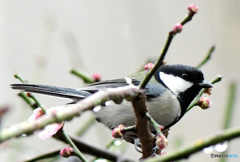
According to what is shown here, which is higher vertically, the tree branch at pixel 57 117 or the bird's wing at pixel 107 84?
the tree branch at pixel 57 117

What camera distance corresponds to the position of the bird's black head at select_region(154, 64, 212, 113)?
1.37 m

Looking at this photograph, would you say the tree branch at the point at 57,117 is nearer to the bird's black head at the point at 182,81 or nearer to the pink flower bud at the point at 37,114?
the pink flower bud at the point at 37,114

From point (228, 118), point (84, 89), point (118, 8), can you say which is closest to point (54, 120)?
point (84, 89)

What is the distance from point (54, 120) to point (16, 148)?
39.4 inches

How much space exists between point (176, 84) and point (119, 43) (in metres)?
2.43

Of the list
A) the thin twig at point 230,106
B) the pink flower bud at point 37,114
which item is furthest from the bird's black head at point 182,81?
the pink flower bud at point 37,114

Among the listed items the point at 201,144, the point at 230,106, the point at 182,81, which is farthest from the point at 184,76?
the point at 201,144

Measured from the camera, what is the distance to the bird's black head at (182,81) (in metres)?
1.37

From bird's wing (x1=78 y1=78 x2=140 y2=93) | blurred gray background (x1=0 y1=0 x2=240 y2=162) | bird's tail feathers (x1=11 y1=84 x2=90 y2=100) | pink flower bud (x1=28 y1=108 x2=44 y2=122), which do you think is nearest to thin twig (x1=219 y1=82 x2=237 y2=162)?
bird's wing (x1=78 y1=78 x2=140 y2=93)

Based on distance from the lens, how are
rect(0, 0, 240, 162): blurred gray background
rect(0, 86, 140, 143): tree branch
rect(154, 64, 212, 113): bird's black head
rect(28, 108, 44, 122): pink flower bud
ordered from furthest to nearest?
rect(0, 0, 240, 162): blurred gray background < rect(154, 64, 212, 113): bird's black head < rect(28, 108, 44, 122): pink flower bud < rect(0, 86, 140, 143): tree branch

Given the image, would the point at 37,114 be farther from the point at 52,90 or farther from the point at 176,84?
the point at 176,84

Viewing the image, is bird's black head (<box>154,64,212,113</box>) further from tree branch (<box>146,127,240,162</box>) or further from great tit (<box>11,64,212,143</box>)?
tree branch (<box>146,127,240,162</box>)

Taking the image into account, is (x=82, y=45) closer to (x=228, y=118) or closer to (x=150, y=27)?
(x=150, y=27)

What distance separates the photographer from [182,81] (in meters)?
1.39
